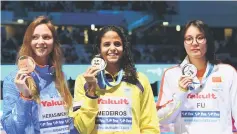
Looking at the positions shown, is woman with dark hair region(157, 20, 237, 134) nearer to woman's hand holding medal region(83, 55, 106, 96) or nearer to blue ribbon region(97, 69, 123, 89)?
blue ribbon region(97, 69, 123, 89)

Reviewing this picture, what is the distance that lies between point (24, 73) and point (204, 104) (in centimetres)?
107

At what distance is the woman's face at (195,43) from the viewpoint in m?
2.37

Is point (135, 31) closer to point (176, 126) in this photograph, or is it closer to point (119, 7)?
point (119, 7)

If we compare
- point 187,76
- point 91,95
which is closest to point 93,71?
point 91,95

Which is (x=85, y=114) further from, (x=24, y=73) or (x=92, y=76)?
(x=24, y=73)

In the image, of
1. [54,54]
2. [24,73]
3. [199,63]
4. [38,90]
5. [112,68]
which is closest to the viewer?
[24,73]

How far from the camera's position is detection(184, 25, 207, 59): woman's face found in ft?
7.78

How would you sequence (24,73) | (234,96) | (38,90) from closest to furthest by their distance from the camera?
1. (24,73)
2. (38,90)
3. (234,96)

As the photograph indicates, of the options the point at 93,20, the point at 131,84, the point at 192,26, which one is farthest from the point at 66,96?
the point at 93,20

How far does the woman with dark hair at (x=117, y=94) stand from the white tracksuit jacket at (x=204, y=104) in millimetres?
200

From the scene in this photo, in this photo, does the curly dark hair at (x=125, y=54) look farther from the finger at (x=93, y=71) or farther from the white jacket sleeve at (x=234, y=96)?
the white jacket sleeve at (x=234, y=96)

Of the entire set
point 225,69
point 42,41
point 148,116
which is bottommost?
point 148,116

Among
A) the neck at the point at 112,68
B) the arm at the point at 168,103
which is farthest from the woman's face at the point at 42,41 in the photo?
the arm at the point at 168,103

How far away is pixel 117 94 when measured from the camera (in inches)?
85.0
